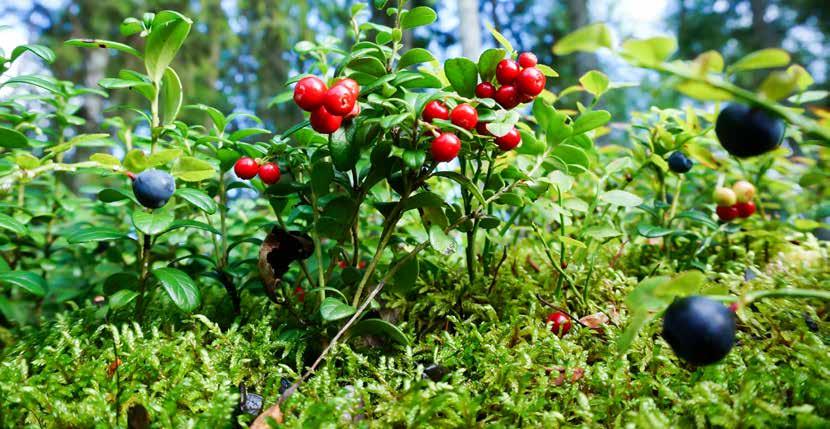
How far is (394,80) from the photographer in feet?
3.72

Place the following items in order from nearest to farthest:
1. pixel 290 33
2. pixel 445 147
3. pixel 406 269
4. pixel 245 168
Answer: pixel 445 147, pixel 245 168, pixel 406 269, pixel 290 33

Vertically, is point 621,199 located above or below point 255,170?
below

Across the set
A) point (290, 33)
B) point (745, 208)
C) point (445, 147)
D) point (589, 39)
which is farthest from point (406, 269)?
point (290, 33)

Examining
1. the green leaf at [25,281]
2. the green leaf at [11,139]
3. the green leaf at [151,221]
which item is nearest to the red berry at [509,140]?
the green leaf at [151,221]

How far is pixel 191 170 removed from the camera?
1.22m

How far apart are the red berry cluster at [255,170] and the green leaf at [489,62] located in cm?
57

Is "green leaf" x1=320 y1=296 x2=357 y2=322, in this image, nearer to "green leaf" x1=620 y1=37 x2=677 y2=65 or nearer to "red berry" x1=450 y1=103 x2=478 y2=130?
"red berry" x1=450 y1=103 x2=478 y2=130

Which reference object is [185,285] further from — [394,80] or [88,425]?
[394,80]

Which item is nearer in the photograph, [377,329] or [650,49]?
[650,49]

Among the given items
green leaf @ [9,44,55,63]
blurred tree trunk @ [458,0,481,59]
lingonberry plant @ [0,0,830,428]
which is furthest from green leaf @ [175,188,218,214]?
blurred tree trunk @ [458,0,481,59]

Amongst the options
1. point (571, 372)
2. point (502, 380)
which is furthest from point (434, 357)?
point (571, 372)

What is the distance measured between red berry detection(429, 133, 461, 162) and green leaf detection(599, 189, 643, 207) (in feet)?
1.87

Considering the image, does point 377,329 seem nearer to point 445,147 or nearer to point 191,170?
point 445,147

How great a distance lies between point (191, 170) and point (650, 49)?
1080 millimetres
